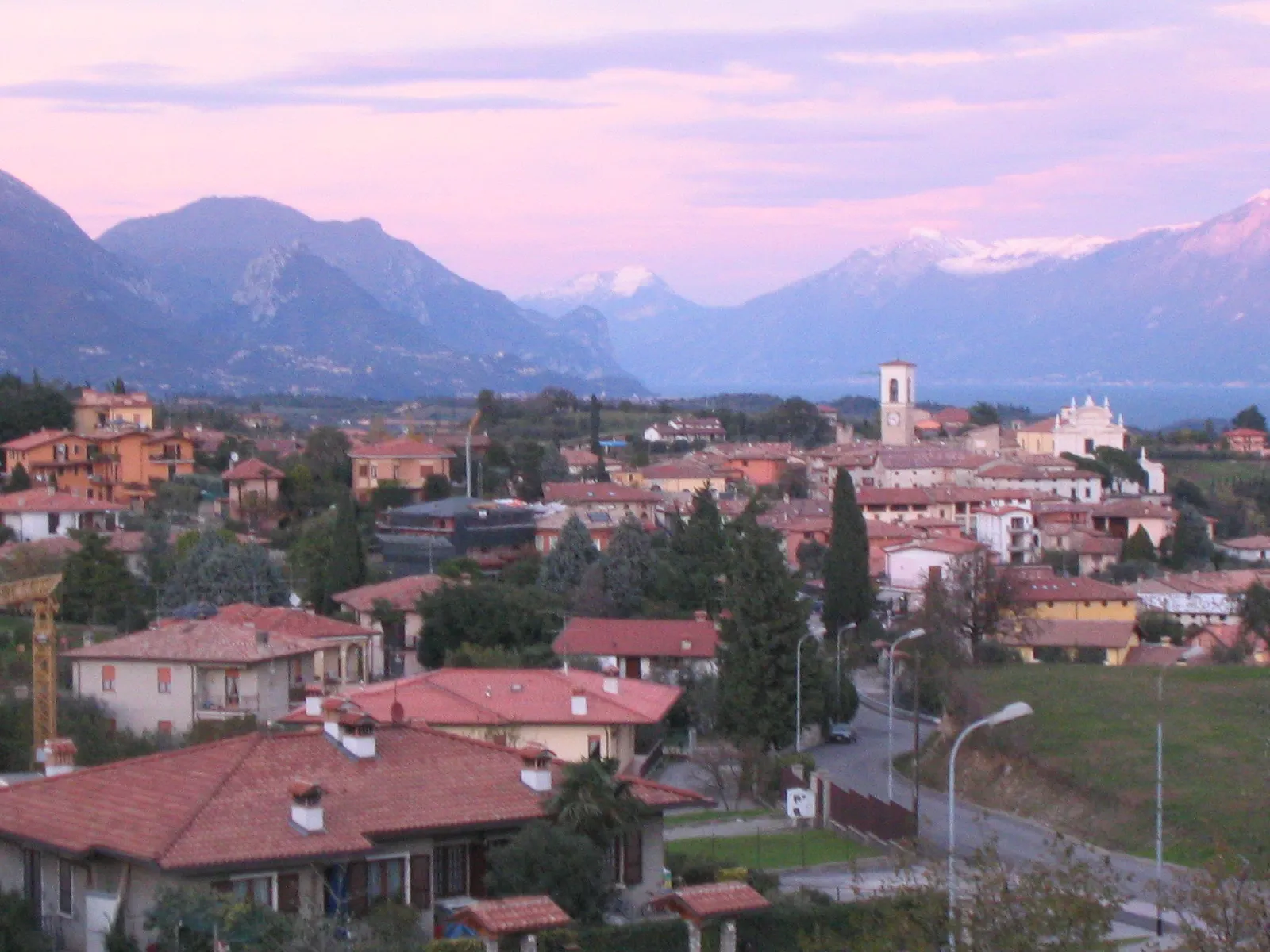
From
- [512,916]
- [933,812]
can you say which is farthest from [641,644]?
[512,916]

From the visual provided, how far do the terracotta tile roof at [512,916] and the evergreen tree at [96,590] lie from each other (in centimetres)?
2661

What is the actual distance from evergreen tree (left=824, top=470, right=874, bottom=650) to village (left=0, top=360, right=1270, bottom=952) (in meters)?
0.10

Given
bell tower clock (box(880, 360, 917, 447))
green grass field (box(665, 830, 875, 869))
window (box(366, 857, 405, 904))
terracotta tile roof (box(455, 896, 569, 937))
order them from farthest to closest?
1. bell tower clock (box(880, 360, 917, 447))
2. green grass field (box(665, 830, 875, 869))
3. window (box(366, 857, 405, 904))
4. terracotta tile roof (box(455, 896, 569, 937))

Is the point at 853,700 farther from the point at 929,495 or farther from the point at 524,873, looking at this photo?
the point at 929,495

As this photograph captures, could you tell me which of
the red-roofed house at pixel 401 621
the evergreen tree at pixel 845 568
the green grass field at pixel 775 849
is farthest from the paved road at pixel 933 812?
the red-roofed house at pixel 401 621

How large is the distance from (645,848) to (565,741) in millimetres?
9193

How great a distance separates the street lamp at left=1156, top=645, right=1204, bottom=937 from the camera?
17.7 m

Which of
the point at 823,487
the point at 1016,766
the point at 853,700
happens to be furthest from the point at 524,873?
the point at 823,487

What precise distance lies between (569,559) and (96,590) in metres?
11.5

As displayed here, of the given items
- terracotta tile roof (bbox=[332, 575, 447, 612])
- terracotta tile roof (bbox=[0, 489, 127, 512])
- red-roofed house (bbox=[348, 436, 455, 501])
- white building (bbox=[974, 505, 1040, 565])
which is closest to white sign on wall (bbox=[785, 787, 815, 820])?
terracotta tile roof (bbox=[332, 575, 447, 612])

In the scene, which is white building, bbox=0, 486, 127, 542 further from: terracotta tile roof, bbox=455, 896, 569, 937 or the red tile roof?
terracotta tile roof, bbox=455, 896, 569, 937

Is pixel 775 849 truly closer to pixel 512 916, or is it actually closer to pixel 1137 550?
pixel 512 916

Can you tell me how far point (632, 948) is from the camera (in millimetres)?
15930

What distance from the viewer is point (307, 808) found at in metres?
15.3
